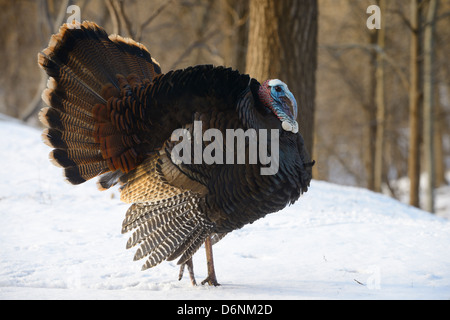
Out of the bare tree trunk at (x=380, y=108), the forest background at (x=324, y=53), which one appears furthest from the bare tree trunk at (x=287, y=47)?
the bare tree trunk at (x=380, y=108)

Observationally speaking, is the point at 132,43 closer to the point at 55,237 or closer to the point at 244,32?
the point at 55,237

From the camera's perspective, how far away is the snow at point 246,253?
11.6 ft

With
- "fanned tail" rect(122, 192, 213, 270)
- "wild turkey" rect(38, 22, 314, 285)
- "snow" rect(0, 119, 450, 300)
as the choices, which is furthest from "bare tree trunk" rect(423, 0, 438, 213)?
"fanned tail" rect(122, 192, 213, 270)

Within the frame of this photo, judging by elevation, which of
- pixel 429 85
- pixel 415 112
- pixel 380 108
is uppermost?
pixel 429 85

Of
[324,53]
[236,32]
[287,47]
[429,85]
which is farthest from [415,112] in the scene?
[324,53]

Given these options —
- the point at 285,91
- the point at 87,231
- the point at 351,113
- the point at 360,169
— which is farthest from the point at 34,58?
the point at 285,91

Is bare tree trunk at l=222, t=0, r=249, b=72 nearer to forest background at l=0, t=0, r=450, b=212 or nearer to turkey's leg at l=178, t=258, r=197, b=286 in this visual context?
forest background at l=0, t=0, r=450, b=212

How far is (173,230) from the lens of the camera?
3.67m

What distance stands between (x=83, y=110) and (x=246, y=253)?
1.82 metres

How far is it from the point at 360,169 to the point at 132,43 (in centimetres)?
A: 1932

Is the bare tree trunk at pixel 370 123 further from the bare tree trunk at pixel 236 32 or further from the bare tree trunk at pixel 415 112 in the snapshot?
the bare tree trunk at pixel 236 32

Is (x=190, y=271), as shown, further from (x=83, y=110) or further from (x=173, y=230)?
(x=83, y=110)

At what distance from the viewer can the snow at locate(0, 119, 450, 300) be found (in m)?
3.53

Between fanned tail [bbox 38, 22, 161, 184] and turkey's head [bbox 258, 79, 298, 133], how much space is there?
1038 mm
